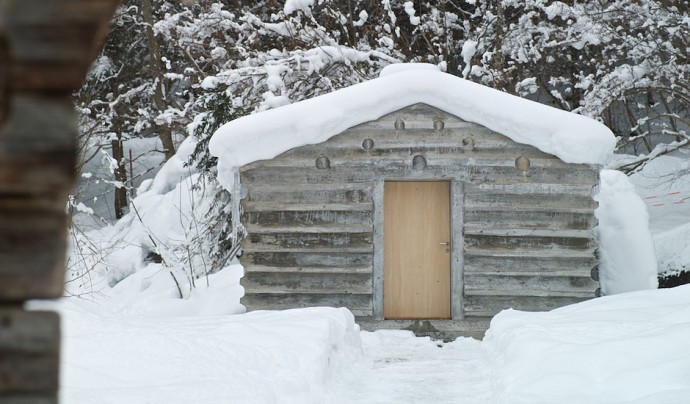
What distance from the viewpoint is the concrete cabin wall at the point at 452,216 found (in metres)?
13.0

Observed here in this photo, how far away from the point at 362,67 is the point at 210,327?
36.4 ft

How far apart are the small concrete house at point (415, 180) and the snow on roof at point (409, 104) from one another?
19 millimetres

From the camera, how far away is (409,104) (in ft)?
42.7

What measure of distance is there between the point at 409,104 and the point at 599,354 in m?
6.01

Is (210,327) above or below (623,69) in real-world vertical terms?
below

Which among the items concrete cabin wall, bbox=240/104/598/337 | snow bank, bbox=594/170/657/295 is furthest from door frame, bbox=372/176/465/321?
snow bank, bbox=594/170/657/295

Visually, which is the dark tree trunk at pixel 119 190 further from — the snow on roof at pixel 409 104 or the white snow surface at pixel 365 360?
the white snow surface at pixel 365 360

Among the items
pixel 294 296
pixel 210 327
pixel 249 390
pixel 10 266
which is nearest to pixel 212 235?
pixel 294 296

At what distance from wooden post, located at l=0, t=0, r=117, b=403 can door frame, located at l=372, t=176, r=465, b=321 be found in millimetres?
11387

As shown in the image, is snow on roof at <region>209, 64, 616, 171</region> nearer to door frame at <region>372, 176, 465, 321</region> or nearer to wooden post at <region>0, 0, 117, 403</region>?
door frame at <region>372, 176, 465, 321</region>

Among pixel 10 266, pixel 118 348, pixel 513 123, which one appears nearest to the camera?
A: pixel 10 266

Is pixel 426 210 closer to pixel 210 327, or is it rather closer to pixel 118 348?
pixel 210 327

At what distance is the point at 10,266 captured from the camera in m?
1.63

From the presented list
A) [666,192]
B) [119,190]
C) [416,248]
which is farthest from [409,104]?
[119,190]
